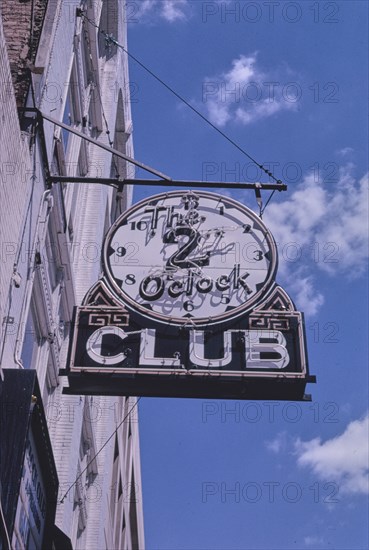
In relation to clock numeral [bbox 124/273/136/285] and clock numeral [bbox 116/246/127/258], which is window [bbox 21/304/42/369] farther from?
clock numeral [bbox 124/273/136/285]

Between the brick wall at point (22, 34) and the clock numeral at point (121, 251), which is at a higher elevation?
the brick wall at point (22, 34)

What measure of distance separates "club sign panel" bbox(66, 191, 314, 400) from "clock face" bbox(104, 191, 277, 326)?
0.04 feet

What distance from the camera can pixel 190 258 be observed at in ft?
32.4

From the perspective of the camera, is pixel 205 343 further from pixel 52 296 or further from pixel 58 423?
pixel 58 423

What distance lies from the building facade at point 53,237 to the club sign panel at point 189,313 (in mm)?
944

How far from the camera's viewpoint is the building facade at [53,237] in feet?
28.5

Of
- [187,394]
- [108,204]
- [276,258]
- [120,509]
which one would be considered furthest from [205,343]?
[120,509]

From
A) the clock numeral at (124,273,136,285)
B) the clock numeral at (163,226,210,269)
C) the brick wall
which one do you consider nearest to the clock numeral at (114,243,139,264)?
the clock numeral at (124,273,136,285)

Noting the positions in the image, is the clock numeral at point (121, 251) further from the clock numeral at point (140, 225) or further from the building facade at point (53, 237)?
the building facade at point (53, 237)

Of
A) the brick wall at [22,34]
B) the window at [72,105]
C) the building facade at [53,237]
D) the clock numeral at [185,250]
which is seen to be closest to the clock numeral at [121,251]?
the clock numeral at [185,250]

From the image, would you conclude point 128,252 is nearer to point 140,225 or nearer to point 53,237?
point 140,225

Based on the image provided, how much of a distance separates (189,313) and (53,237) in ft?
15.2

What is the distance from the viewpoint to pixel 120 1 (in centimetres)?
2206

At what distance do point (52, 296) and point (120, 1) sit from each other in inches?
443
